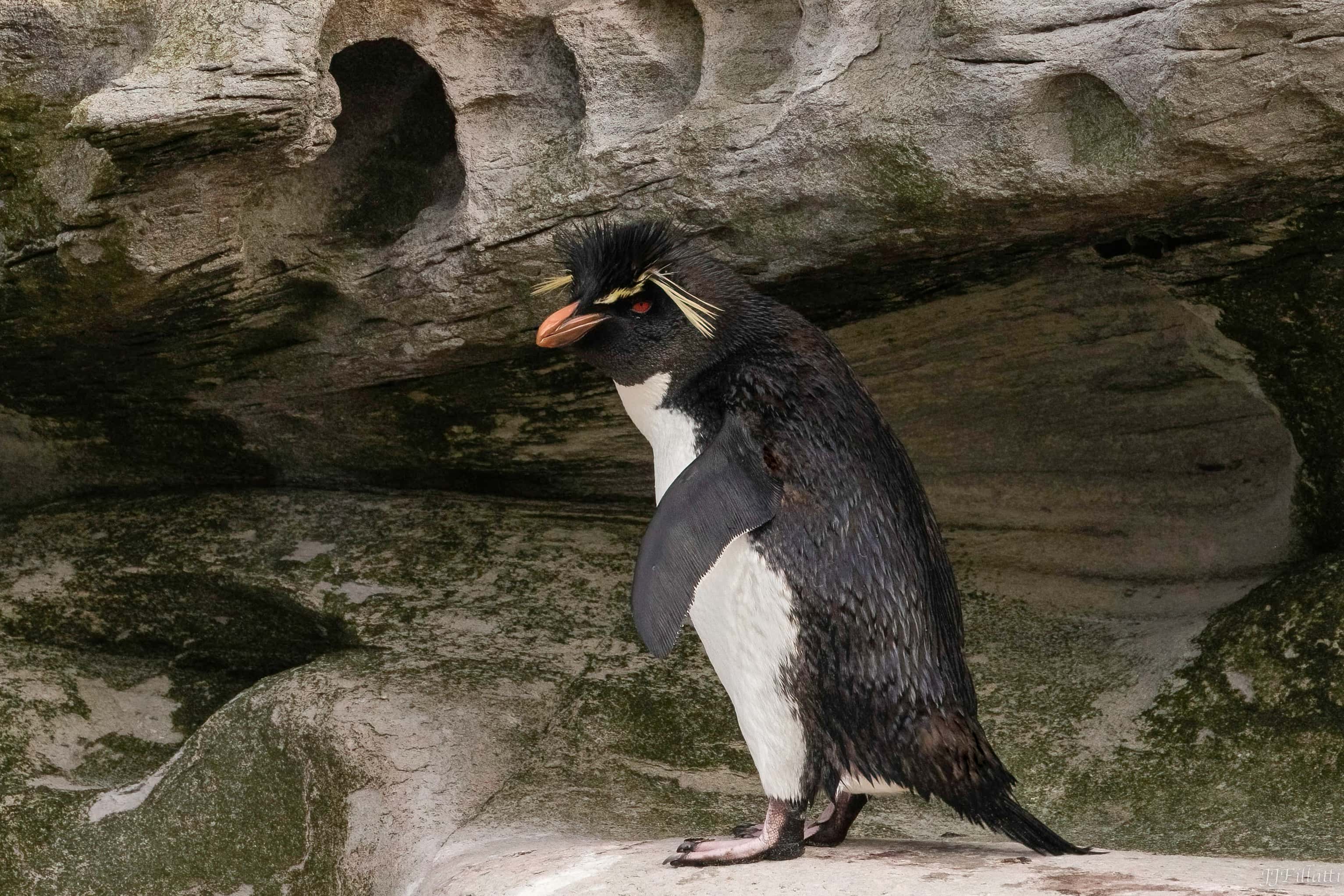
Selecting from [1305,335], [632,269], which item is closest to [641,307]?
[632,269]

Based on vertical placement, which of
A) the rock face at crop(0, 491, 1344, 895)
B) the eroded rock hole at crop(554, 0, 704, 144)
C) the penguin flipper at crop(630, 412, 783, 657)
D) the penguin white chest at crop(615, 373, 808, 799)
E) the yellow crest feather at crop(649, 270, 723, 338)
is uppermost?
the eroded rock hole at crop(554, 0, 704, 144)

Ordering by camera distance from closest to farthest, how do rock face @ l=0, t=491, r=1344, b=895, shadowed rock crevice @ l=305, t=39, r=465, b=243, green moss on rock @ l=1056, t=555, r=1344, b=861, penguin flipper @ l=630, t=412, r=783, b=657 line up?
penguin flipper @ l=630, t=412, r=783, b=657, green moss on rock @ l=1056, t=555, r=1344, b=861, rock face @ l=0, t=491, r=1344, b=895, shadowed rock crevice @ l=305, t=39, r=465, b=243

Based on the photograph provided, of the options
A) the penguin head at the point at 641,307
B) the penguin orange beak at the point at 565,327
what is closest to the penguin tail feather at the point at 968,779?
the penguin head at the point at 641,307

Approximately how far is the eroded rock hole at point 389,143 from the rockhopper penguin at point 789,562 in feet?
3.21

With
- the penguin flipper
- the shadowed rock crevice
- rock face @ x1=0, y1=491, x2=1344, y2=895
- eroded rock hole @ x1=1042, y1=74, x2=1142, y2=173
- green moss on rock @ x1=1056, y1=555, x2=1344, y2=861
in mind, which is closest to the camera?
the penguin flipper

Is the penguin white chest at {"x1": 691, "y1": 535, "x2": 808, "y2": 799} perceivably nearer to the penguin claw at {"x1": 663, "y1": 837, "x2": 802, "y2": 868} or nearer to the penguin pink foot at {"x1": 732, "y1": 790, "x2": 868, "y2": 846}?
the penguin claw at {"x1": 663, "y1": 837, "x2": 802, "y2": 868}

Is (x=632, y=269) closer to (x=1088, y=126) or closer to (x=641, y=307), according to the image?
(x=641, y=307)

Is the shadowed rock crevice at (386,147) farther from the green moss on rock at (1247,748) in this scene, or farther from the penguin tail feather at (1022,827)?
the green moss on rock at (1247,748)

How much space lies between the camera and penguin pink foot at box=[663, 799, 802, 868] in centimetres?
237

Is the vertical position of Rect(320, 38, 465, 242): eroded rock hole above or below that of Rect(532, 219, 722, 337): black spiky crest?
above

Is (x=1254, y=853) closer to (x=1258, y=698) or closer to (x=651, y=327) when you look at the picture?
(x=1258, y=698)

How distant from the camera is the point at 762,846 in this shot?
94.0 inches

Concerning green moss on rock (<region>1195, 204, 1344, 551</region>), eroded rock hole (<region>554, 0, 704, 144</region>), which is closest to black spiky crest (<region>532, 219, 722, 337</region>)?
eroded rock hole (<region>554, 0, 704, 144</region>)

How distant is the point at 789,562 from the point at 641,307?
1.77 ft
